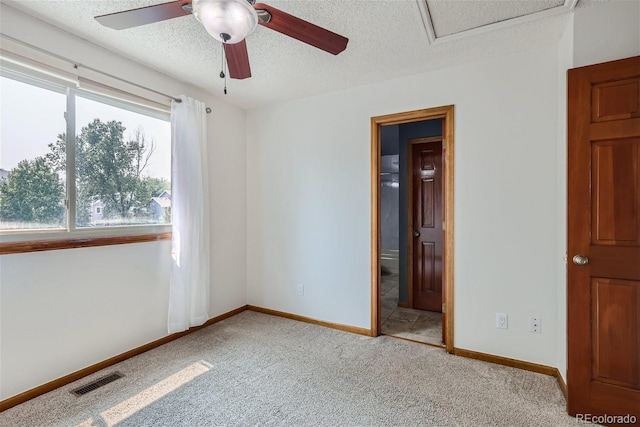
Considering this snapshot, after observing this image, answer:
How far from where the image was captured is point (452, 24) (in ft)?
6.41

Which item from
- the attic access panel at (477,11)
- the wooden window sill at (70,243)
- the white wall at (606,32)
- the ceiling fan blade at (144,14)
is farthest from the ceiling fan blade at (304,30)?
the wooden window sill at (70,243)

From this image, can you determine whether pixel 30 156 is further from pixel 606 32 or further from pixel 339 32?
pixel 606 32

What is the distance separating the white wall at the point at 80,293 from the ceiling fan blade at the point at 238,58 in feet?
4.36

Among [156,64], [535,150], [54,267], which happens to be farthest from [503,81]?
[54,267]

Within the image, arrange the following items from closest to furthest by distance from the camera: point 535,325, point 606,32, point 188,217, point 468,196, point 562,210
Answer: point 606,32 < point 562,210 < point 535,325 < point 468,196 < point 188,217

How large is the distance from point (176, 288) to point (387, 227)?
173 inches

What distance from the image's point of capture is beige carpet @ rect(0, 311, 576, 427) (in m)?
1.74

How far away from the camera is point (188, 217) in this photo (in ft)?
9.16

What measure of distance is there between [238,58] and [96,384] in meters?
2.42

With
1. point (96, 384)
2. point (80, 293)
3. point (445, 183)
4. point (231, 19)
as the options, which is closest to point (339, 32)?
point (231, 19)

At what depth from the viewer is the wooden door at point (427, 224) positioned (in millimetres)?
3627

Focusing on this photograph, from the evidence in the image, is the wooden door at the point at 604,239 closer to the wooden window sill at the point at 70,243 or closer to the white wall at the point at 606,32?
the white wall at the point at 606,32

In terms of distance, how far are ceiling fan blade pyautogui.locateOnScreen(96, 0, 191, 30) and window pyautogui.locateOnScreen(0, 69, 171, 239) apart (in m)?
1.07

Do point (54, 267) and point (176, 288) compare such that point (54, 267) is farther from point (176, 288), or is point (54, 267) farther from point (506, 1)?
point (506, 1)
